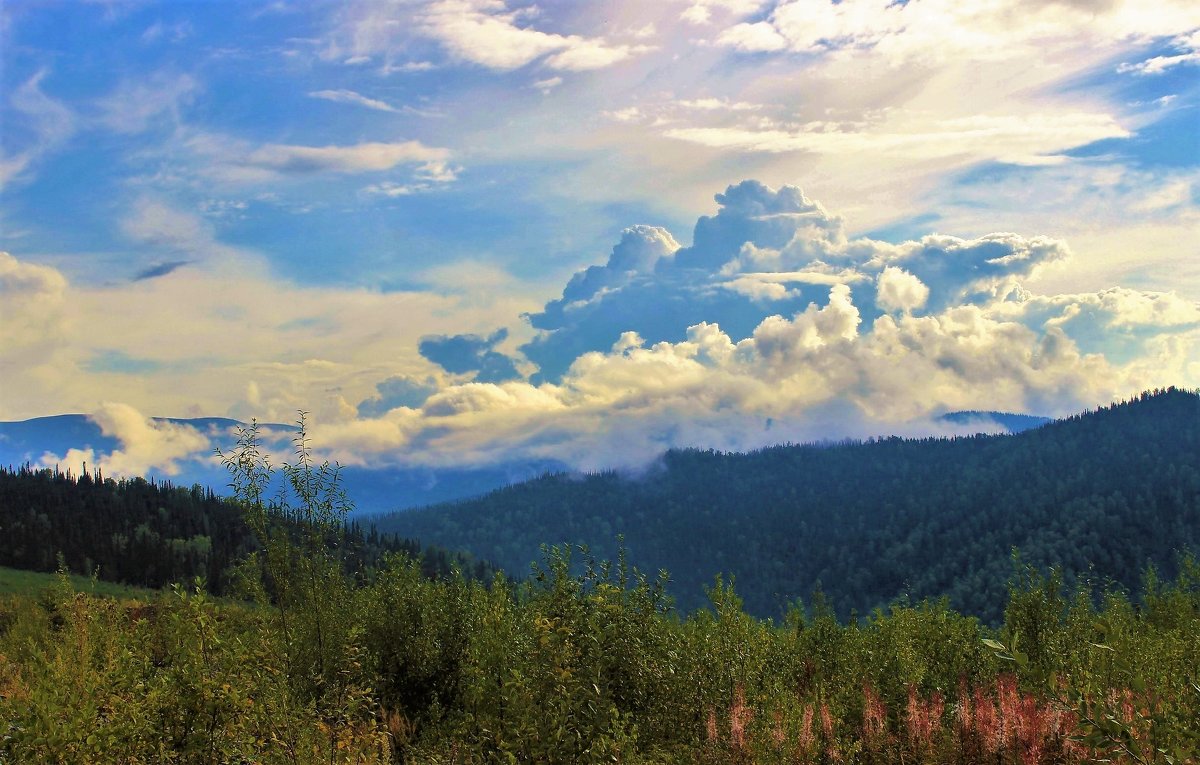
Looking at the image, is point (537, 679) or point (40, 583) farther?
point (40, 583)

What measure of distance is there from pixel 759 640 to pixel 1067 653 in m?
10.7

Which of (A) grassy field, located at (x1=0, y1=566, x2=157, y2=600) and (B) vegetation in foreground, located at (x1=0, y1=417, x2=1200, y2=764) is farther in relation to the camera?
(A) grassy field, located at (x1=0, y1=566, x2=157, y2=600)

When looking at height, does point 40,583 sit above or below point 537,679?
below

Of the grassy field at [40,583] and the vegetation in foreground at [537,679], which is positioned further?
the grassy field at [40,583]

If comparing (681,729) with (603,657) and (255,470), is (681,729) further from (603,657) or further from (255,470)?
(255,470)

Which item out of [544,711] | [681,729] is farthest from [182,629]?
[681,729]

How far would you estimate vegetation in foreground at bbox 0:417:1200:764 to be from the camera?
14656mm

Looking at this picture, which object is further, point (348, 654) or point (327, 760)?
point (348, 654)

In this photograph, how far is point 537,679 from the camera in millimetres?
16688

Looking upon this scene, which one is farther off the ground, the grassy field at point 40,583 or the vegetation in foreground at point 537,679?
the vegetation in foreground at point 537,679

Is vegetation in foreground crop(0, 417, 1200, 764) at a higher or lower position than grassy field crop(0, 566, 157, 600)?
higher

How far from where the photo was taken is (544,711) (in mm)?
16109

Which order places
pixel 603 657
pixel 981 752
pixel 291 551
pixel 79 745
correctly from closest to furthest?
pixel 79 745 < pixel 981 752 < pixel 603 657 < pixel 291 551

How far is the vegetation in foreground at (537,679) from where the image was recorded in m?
14.7
